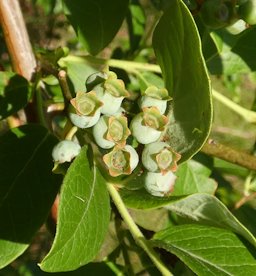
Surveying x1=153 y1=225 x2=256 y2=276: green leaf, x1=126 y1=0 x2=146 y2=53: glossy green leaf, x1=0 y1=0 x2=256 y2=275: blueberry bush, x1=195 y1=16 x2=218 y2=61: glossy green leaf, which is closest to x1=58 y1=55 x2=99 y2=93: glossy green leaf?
x1=0 y1=0 x2=256 y2=275: blueberry bush

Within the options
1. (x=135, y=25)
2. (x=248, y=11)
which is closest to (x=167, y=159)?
(x=248, y=11)

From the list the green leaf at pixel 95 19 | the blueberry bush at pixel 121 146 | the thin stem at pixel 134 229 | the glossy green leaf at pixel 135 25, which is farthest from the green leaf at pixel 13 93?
the glossy green leaf at pixel 135 25

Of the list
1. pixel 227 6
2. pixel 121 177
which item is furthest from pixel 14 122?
pixel 227 6

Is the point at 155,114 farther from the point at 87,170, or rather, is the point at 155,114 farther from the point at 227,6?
the point at 227,6

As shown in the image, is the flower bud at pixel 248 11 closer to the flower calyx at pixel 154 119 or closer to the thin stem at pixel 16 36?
the flower calyx at pixel 154 119

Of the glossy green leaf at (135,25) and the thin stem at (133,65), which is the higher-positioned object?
the thin stem at (133,65)

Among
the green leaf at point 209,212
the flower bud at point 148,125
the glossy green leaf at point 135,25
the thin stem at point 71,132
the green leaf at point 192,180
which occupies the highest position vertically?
the flower bud at point 148,125

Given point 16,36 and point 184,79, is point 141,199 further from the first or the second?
point 16,36
